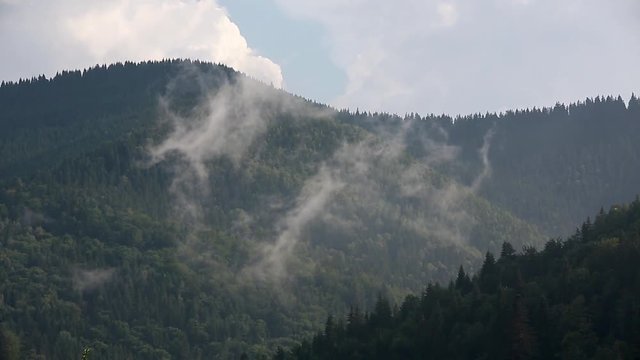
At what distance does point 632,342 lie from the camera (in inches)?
6117

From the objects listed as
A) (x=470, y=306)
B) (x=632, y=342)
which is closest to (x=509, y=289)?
(x=470, y=306)

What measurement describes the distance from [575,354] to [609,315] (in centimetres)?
1256

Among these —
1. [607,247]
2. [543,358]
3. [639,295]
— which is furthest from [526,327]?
[607,247]

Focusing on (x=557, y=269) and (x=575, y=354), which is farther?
(x=557, y=269)

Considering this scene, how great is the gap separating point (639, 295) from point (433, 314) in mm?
38666

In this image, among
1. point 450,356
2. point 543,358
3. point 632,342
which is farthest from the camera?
point 450,356

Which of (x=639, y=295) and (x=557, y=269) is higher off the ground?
(x=557, y=269)

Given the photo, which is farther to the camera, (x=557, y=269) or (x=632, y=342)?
(x=557, y=269)

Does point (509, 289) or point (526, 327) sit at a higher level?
point (509, 289)

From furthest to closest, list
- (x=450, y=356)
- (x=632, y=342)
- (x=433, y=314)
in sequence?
1. (x=433, y=314)
2. (x=450, y=356)
3. (x=632, y=342)

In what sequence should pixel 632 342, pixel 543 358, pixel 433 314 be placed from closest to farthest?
1. pixel 632 342
2. pixel 543 358
3. pixel 433 314

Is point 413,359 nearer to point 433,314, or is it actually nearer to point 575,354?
point 433,314

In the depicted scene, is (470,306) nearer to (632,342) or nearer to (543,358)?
(543,358)

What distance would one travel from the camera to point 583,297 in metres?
174
